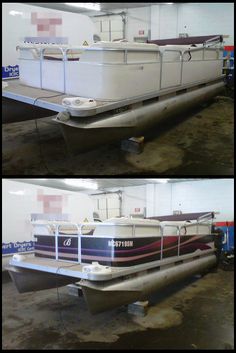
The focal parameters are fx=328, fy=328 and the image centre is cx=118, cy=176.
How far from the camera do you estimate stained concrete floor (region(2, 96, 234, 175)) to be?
13.1 feet

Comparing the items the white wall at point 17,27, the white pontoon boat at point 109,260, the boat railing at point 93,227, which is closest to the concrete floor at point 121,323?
the white pontoon boat at point 109,260

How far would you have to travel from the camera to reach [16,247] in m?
5.29

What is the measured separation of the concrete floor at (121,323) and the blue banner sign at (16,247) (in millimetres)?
778

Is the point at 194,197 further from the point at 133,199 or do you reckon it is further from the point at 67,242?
the point at 67,242

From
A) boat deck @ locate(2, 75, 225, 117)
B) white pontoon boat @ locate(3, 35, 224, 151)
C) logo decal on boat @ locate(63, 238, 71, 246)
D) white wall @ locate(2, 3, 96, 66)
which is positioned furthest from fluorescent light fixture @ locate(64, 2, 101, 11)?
logo decal on boat @ locate(63, 238, 71, 246)

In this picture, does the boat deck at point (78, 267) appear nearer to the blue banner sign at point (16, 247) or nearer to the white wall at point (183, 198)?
the blue banner sign at point (16, 247)

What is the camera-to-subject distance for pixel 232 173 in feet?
13.4

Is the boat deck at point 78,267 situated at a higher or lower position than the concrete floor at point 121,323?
higher

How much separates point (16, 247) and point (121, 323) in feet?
8.52

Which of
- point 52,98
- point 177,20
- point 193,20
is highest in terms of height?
point 177,20

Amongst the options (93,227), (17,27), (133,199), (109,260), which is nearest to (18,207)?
(93,227)

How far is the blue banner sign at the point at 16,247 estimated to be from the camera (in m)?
5.16

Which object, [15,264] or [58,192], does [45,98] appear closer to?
[15,264]

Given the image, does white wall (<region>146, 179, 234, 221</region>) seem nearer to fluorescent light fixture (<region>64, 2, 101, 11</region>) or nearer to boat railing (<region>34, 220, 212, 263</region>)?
boat railing (<region>34, 220, 212, 263</region>)
